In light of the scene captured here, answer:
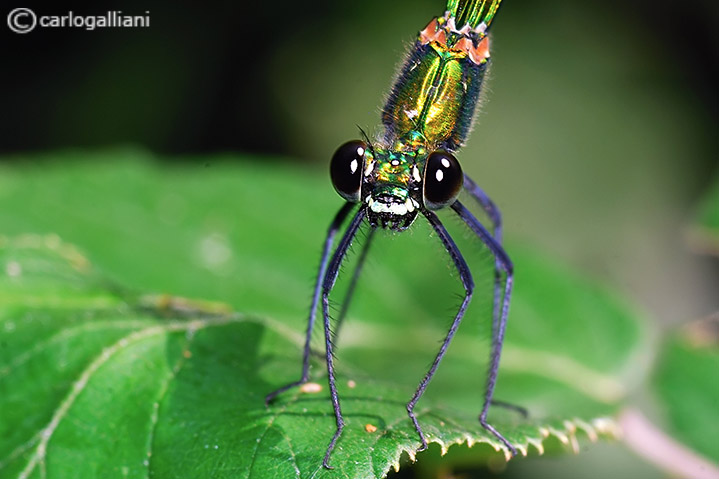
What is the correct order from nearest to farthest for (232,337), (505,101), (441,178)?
(441,178) < (232,337) < (505,101)

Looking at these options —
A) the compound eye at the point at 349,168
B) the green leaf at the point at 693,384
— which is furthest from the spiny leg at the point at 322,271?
the green leaf at the point at 693,384

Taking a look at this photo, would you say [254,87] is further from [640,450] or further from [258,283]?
[640,450]

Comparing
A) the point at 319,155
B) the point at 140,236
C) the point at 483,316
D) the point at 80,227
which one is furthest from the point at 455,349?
the point at 319,155

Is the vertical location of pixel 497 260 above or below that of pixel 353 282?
above

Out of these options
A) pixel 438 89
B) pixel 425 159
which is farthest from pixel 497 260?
pixel 438 89

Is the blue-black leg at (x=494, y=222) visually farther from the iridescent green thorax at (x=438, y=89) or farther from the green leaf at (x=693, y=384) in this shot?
the green leaf at (x=693, y=384)

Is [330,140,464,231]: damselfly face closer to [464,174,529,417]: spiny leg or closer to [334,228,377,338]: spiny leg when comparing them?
[464,174,529,417]: spiny leg

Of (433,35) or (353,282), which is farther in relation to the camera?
(353,282)

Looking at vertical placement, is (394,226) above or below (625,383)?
above

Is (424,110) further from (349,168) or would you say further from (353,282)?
(353,282)
